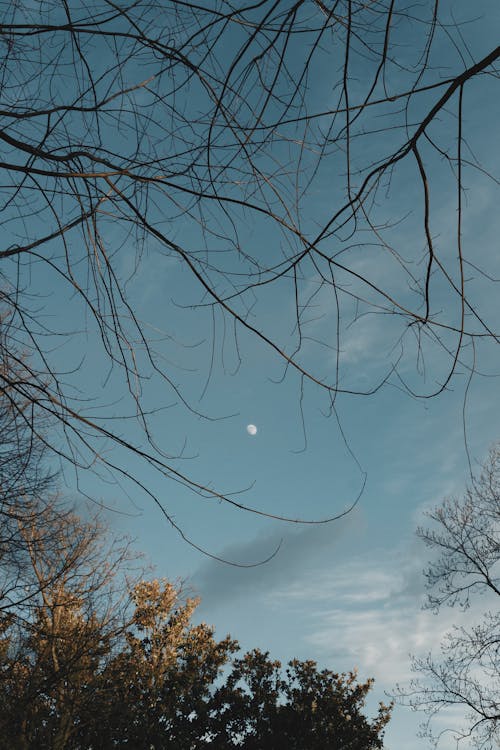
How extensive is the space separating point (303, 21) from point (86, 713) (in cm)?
1186

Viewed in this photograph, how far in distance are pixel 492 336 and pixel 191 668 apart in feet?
48.1

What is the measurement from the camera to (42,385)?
2.01 metres

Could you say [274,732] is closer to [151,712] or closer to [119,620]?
[151,712]

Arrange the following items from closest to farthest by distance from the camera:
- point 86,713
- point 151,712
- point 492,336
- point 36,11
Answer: point 492,336 < point 36,11 < point 86,713 < point 151,712

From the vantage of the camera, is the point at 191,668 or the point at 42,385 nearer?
the point at 42,385

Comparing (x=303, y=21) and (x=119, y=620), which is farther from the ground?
(x=119, y=620)

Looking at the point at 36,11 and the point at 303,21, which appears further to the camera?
the point at 36,11

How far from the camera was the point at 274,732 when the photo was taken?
46.7 ft

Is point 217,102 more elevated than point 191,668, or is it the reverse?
point 191,668

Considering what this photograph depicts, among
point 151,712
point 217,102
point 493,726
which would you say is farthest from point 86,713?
point 217,102

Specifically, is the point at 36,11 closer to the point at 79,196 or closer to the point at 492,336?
the point at 79,196

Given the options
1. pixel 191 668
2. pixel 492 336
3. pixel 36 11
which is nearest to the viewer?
pixel 492 336

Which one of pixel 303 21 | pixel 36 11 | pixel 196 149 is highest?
pixel 36 11

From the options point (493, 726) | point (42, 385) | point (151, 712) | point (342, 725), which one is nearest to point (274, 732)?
point (342, 725)
